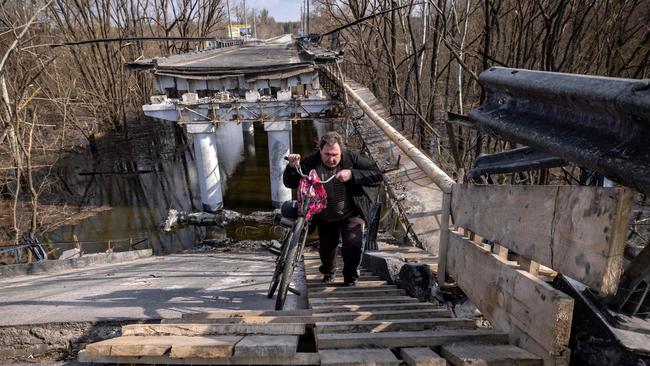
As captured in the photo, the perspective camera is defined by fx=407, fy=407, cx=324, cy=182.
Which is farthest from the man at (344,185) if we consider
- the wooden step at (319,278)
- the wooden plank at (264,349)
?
the wooden plank at (264,349)

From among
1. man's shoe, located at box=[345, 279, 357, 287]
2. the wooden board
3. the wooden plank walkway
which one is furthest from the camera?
man's shoe, located at box=[345, 279, 357, 287]

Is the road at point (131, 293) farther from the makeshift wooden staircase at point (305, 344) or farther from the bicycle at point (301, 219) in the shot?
the makeshift wooden staircase at point (305, 344)

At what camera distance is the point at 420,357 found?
184cm

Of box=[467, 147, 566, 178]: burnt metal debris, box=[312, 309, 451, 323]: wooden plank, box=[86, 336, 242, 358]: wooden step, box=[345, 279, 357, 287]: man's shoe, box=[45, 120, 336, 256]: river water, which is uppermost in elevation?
box=[467, 147, 566, 178]: burnt metal debris

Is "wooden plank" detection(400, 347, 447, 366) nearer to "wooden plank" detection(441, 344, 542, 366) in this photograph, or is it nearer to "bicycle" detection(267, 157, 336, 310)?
"wooden plank" detection(441, 344, 542, 366)

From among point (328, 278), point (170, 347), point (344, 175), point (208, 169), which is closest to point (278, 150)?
point (208, 169)

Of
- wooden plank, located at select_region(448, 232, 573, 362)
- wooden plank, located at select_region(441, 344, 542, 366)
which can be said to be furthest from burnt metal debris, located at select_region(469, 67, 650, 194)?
wooden plank, located at select_region(441, 344, 542, 366)

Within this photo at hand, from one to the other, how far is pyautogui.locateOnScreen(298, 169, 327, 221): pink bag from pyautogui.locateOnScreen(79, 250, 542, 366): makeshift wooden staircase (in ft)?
4.69

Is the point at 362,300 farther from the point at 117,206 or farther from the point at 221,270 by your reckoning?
the point at 117,206

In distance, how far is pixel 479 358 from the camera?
1799 millimetres

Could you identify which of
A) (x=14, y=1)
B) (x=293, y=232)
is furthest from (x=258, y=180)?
(x=293, y=232)

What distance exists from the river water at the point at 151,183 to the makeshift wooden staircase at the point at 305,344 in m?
10.7

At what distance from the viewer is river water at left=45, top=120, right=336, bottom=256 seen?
50.8 ft

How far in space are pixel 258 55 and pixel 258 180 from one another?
248 inches
